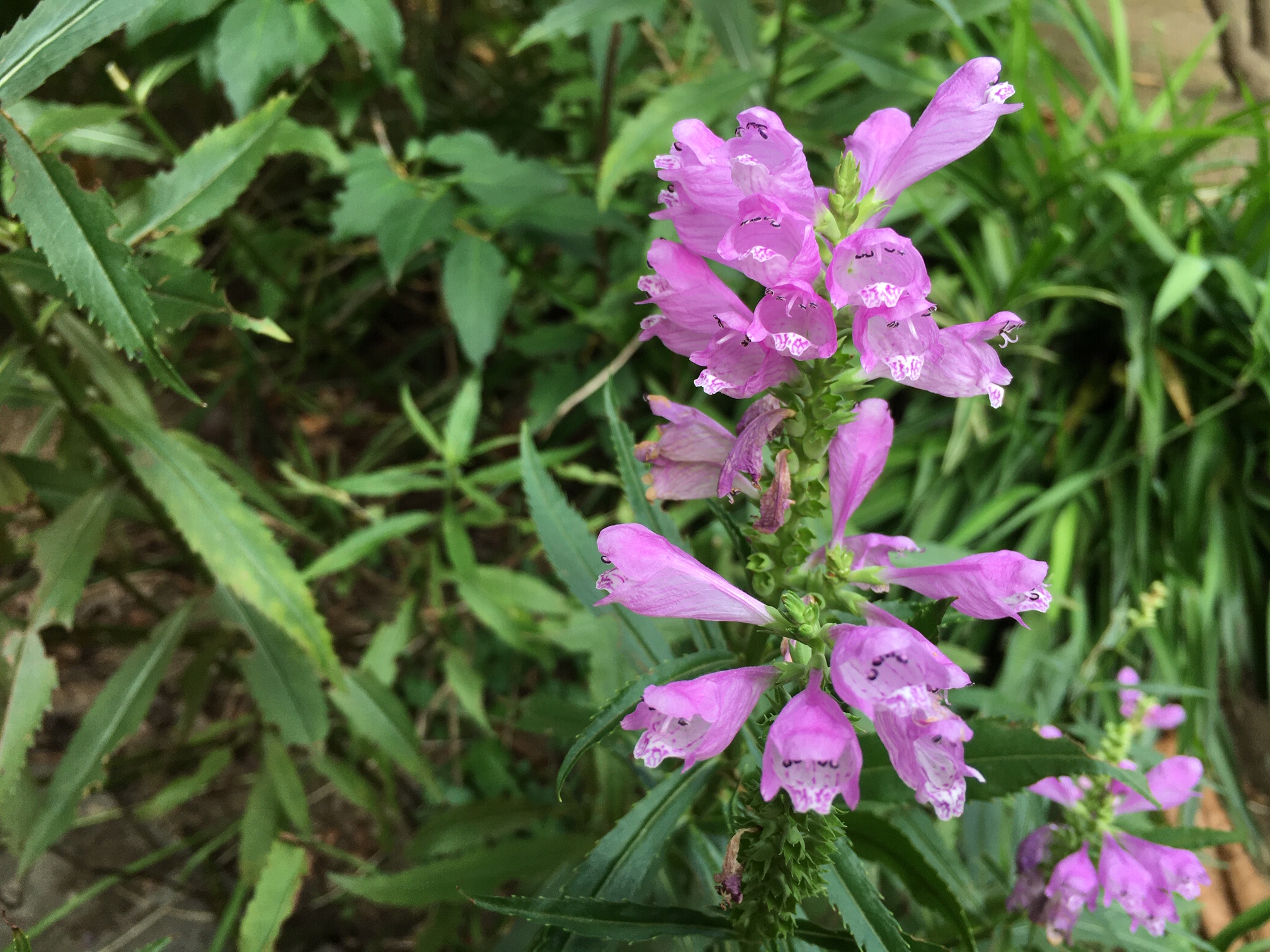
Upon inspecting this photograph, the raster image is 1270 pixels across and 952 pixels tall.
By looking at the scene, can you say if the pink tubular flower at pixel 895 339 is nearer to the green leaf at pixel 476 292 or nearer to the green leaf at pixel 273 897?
the green leaf at pixel 476 292

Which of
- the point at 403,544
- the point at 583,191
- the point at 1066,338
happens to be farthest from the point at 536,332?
the point at 1066,338

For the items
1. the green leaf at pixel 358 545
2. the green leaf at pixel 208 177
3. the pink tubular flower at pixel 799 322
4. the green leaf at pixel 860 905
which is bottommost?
the green leaf at pixel 860 905

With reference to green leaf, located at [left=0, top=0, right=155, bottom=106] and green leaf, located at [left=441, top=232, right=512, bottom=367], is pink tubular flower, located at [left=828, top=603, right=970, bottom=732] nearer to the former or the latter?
green leaf, located at [left=0, top=0, right=155, bottom=106]

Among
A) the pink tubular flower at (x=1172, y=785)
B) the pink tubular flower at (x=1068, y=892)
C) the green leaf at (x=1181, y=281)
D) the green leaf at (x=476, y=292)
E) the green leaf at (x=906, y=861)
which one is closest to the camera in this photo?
the green leaf at (x=906, y=861)

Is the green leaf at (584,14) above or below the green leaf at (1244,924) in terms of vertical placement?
above

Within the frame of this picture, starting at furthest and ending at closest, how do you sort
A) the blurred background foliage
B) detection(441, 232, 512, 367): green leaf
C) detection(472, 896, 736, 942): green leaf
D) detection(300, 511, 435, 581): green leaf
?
1. detection(441, 232, 512, 367): green leaf
2. detection(300, 511, 435, 581): green leaf
3. the blurred background foliage
4. detection(472, 896, 736, 942): green leaf

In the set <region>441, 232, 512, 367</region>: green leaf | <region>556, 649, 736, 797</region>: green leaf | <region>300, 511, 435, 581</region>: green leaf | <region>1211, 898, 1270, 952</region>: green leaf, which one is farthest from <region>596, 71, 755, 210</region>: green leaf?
<region>1211, 898, 1270, 952</region>: green leaf

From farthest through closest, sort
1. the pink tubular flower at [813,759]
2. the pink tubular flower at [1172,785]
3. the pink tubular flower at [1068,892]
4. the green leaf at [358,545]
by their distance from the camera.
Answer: the green leaf at [358,545] → the pink tubular flower at [1172,785] → the pink tubular flower at [1068,892] → the pink tubular flower at [813,759]

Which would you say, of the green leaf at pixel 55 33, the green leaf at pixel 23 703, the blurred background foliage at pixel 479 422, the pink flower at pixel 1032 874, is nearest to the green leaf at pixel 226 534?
the blurred background foliage at pixel 479 422
